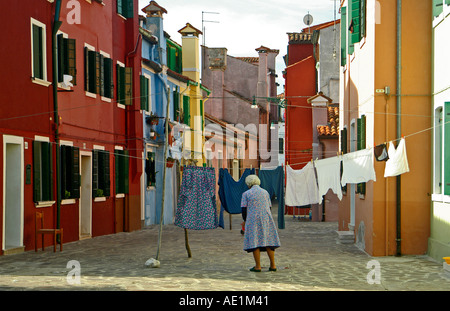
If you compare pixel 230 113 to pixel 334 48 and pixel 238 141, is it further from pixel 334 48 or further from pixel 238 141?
pixel 334 48

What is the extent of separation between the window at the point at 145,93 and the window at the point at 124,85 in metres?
1.54

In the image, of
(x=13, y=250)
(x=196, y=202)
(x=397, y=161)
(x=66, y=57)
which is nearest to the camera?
(x=397, y=161)

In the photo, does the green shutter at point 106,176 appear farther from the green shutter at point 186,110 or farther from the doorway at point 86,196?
the green shutter at point 186,110

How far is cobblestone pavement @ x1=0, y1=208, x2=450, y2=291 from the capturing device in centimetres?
1087

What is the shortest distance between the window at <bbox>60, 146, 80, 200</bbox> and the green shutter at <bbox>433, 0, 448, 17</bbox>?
9.48 metres

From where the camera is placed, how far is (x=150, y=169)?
26.3 metres

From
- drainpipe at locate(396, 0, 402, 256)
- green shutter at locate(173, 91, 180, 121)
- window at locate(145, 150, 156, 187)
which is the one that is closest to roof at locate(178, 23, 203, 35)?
green shutter at locate(173, 91, 180, 121)

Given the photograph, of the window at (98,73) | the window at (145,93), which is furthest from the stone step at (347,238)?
the window at (145,93)

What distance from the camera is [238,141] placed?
48.9 m

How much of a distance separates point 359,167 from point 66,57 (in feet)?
25.9

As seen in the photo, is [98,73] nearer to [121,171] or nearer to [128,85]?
[128,85]

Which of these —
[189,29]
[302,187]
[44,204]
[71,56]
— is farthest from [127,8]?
[189,29]
